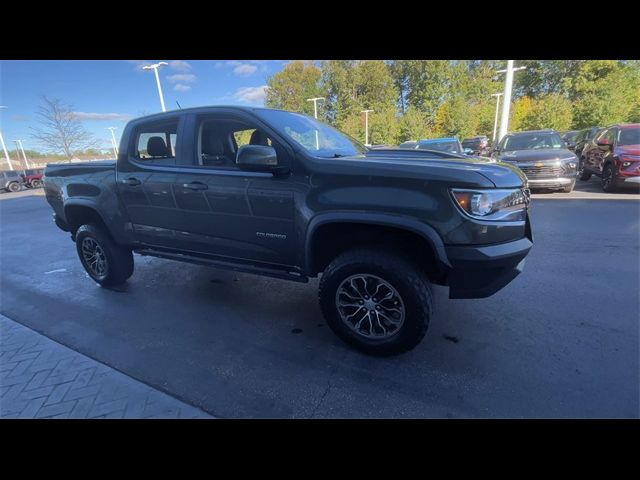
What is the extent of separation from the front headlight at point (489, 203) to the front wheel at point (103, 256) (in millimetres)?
3970

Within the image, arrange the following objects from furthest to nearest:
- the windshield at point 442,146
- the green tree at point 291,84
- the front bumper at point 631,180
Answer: the green tree at point 291,84 < the windshield at point 442,146 < the front bumper at point 631,180

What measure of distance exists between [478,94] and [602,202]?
3850 centimetres

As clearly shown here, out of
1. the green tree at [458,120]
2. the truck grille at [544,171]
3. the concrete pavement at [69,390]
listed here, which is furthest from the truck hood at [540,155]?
the green tree at [458,120]

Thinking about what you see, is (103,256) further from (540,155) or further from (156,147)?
(540,155)

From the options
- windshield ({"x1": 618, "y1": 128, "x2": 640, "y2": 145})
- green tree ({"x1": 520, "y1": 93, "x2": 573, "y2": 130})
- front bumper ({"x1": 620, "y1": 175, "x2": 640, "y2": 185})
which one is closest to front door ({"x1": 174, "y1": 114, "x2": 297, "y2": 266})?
front bumper ({"x1": 620, "y1": 175, "x2": 640, "y2": 185})

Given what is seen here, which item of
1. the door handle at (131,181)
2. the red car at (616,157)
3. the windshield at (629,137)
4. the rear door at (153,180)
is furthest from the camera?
the windshield at (629,137)

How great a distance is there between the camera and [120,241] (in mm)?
4074

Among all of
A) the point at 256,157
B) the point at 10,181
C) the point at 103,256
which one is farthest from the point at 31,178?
the point at 256,157

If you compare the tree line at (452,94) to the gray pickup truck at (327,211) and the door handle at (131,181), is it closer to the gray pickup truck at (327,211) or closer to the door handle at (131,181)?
the gray pickup truck at (327,211)

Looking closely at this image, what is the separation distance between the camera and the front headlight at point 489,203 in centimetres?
226

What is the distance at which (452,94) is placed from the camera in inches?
1580

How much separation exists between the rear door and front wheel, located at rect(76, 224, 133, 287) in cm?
58
